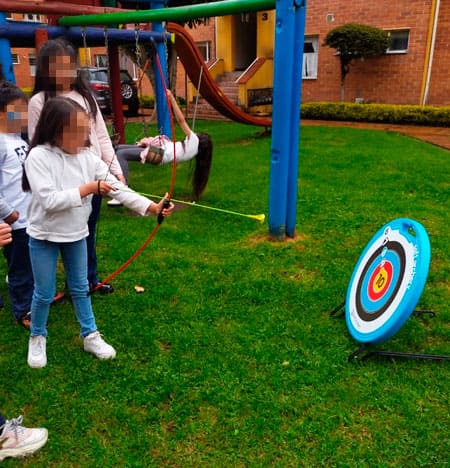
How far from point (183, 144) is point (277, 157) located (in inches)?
49.4

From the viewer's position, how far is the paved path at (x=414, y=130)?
1046 centimetres

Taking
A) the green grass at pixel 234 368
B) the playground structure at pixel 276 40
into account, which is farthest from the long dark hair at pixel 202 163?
the playground structure at pixel 276 40

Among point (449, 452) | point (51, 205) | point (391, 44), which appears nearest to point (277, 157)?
point (51, 205)

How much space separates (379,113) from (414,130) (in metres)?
1.50

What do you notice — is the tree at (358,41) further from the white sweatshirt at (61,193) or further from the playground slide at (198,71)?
the white sweatshirt at (61,193)

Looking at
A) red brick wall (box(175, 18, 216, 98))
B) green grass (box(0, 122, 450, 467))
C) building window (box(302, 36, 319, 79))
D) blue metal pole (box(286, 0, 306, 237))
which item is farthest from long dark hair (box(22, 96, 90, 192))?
red brick wall (box(175, 18, 216, 98))

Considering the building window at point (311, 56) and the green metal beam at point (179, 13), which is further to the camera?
the building window at point (311, 56)

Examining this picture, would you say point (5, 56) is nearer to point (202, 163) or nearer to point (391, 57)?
point (202, 163)

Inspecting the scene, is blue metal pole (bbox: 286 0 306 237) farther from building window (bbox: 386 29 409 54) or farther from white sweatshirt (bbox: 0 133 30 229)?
building window (bbox: 386 29 409 54)

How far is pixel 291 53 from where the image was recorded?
3.97 meters

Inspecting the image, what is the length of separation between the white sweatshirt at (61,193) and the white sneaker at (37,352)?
0.71m

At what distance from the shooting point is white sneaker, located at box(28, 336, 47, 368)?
281 cm

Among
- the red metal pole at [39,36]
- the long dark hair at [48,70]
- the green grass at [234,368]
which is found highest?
the red metal pole at [39,36]

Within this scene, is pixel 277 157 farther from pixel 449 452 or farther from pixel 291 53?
pixel 449 452
